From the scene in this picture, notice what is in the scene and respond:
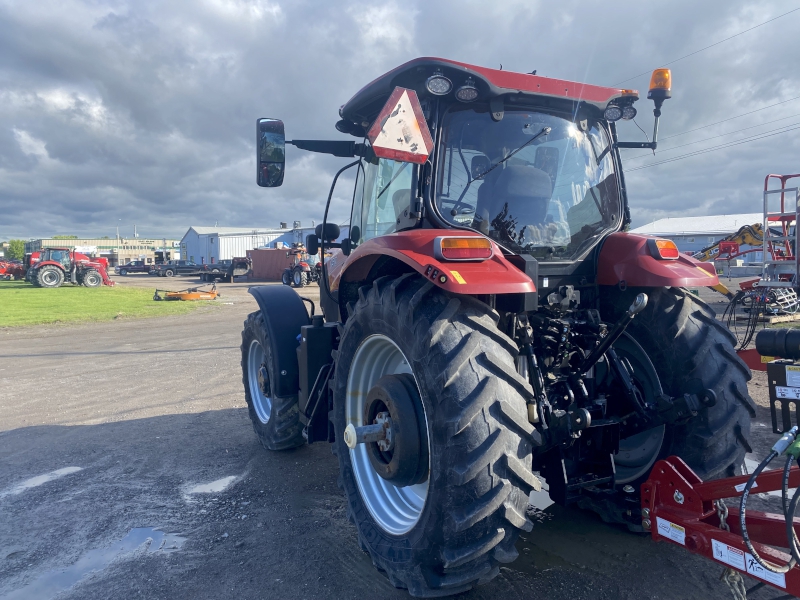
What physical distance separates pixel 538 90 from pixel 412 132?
89 centimetres

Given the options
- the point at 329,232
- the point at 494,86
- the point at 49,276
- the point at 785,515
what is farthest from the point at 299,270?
A: the point at 785,515

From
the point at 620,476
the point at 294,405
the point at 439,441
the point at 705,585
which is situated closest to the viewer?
the point at 439,441

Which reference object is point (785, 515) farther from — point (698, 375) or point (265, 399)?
point (265, 399)

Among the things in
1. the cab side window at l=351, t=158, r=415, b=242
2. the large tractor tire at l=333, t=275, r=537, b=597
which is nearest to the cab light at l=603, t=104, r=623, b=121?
the cab side window at l=351, t=158, r=415, b=242

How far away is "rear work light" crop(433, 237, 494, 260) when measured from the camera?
256cm

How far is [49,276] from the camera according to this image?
1221 inches

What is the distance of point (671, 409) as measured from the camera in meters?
2.89

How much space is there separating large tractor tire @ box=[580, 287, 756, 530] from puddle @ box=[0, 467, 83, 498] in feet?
14.2

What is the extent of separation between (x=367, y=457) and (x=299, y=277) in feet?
101

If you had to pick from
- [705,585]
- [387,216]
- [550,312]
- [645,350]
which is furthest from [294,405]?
[705,585]

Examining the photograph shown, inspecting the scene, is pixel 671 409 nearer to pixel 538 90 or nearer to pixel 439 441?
pixel 439 441

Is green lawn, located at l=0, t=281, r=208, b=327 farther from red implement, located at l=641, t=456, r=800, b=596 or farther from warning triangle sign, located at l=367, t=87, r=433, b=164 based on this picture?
red implement, located at l=641, t=456, r=800, b=596

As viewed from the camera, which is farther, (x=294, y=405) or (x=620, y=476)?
(x=294, y=405)

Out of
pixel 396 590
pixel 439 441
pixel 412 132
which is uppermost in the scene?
pixel 412 132
